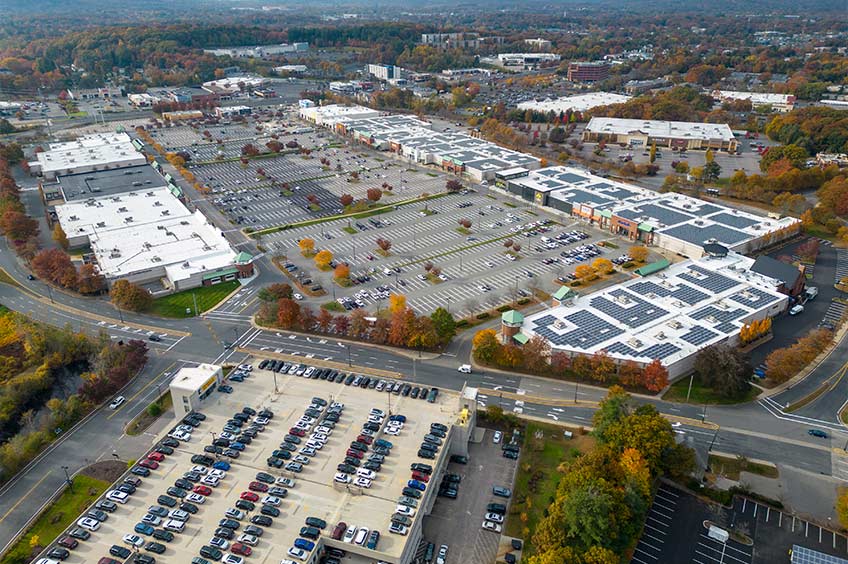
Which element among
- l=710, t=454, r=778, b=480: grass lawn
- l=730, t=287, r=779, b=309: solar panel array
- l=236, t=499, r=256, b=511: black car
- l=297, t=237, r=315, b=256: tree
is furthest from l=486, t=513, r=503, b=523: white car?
l=297, t=237, r=315, b=256: tree

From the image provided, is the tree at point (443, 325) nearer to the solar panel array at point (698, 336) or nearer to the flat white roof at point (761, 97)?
the solar panel array at point (698, 336)

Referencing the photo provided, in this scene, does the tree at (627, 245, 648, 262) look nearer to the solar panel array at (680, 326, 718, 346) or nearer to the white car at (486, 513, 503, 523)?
the solar panel array at (680, 326, 718, 346)

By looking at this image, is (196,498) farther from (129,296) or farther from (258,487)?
(129,296)

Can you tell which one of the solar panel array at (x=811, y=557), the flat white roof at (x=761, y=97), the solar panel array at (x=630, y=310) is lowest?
the solar panel array at (x=811, y=557)

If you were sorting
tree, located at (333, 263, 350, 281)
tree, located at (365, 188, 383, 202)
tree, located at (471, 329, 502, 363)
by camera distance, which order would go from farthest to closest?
Result: tree, located at (365, 188, 383, 202), tree, located at (333, 263, 350, 281), tree, located at (471, 329, 502, 363)

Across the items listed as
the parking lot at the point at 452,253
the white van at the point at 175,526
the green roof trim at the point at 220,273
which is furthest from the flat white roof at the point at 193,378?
the green roof trim at the point at 220,273
